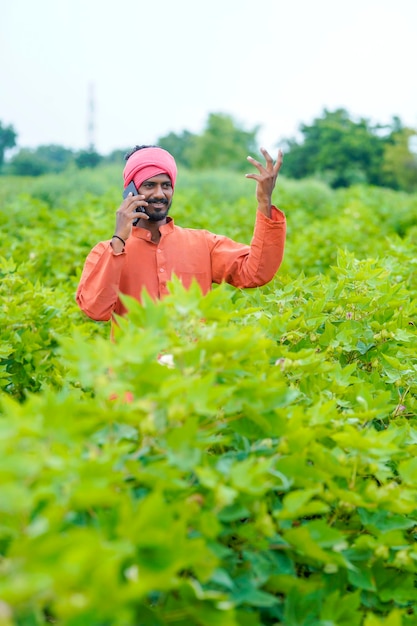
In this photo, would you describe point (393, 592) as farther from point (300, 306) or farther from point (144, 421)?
point (300, 306)

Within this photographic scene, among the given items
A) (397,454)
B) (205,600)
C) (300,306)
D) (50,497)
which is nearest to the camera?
(50,497)

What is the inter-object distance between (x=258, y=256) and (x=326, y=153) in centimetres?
4610

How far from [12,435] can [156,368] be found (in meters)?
0.35

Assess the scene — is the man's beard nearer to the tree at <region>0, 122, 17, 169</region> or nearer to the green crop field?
the green crop field

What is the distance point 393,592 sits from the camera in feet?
5.71

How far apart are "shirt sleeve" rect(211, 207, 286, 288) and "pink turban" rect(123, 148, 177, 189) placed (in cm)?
41

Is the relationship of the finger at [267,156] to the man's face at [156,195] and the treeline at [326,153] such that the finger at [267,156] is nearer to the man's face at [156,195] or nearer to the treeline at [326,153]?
the man's face at [156,195]

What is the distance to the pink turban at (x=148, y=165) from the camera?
3.21 metres

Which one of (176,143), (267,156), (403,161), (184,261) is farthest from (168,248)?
(176,143)

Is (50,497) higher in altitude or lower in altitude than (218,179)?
higher

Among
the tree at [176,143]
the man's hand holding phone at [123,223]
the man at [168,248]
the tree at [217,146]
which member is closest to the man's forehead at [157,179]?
the man at [168,248]

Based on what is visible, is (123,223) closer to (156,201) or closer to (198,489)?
(156,201)

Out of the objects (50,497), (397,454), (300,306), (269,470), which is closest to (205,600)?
(269,470)

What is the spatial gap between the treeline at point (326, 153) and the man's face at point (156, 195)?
38.7 m
